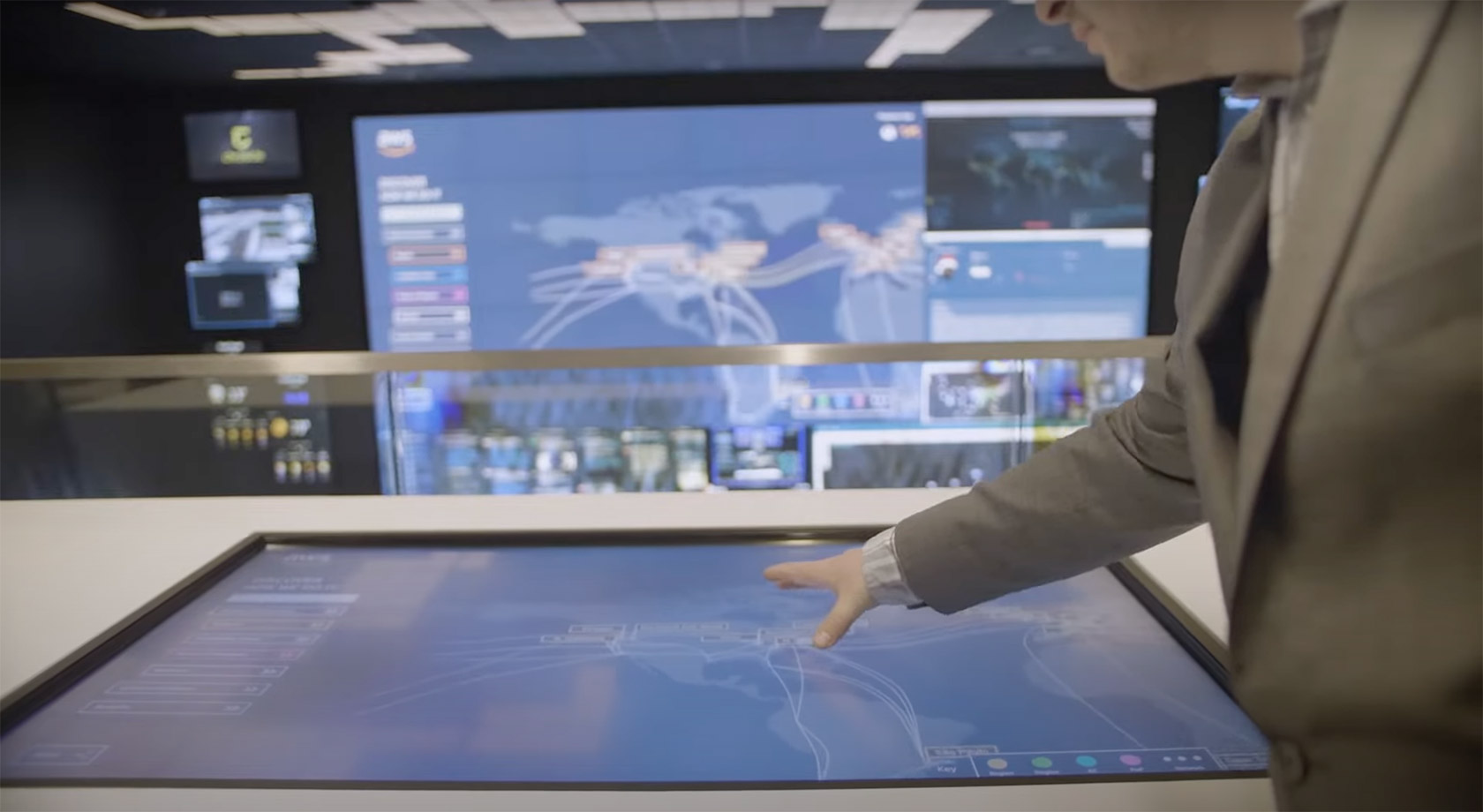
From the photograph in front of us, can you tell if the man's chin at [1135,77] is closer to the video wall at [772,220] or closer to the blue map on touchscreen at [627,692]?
the blue map on touchscreen at [627,692]

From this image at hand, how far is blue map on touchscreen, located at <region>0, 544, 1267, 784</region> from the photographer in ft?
3.06

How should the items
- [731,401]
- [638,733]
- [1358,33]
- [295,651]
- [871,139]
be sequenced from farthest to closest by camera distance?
1. [871,139]
2. [731,401]
3. [295,651]
4. [638,733]
5. [1358,33]

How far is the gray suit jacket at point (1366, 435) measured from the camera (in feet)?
1.64

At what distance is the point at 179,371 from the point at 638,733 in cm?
221

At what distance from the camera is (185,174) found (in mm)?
5789

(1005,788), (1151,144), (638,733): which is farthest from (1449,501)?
(1151,144)

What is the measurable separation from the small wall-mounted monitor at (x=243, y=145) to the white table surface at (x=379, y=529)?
414cm

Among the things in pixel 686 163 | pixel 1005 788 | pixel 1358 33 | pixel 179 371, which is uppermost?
pixel 686 163

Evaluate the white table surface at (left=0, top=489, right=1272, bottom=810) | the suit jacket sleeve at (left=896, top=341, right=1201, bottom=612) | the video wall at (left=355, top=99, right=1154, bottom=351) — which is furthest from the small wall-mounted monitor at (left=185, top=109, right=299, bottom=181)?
the suit jacket sleeve at (left=896, top=341, right=1201, bottom=612)

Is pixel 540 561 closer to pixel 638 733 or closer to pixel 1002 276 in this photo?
pixel 638 733

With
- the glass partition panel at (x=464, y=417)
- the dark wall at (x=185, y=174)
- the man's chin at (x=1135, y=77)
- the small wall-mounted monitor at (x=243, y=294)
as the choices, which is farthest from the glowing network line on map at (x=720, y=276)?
the man's chin at (x=1135, y=77)

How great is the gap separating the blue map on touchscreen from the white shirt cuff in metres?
0.12

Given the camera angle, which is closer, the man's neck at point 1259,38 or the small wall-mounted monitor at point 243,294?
the man's neck at point 1259,38

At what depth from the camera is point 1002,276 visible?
213 inches
